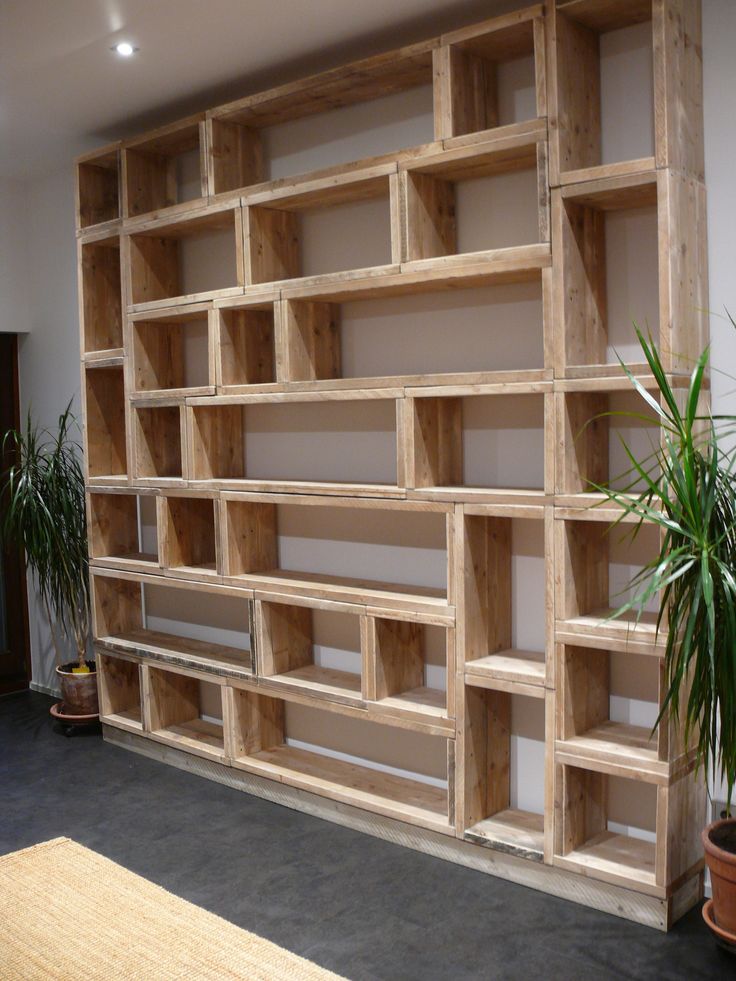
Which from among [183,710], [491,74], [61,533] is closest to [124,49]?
[491,74]

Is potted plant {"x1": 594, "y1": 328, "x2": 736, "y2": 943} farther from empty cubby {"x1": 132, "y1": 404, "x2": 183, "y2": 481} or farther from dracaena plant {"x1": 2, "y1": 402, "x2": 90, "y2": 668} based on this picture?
dracaena plant {"x1": 2, "y1": 402, "x2": 90, "y2": 668}

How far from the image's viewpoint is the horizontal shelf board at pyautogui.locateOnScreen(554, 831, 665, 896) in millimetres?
2994

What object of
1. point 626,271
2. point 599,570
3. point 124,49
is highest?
point 124,49

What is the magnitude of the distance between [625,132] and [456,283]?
73cm

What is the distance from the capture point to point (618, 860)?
3.12 m

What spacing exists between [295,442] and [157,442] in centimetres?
79

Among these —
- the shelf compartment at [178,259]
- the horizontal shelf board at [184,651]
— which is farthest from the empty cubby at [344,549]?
the shelf compartment at [178,259]

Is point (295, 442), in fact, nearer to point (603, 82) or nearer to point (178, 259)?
point (178, 259)

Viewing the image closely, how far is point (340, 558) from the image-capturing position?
410cm

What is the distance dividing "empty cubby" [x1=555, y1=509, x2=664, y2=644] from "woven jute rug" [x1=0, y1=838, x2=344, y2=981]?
4.28 feet

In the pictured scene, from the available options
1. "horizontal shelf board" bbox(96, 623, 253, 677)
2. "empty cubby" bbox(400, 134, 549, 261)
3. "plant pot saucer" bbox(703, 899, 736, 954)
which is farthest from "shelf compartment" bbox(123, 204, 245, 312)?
"plant pot saucer" bbox(703, 899, 736, 954)

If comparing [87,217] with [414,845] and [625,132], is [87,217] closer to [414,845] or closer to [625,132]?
[625,132]

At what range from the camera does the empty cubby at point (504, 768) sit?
3391mm

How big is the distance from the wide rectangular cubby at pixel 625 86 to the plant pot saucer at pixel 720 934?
2177mm
